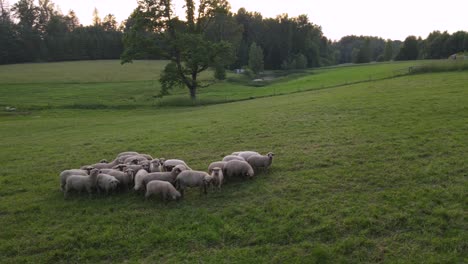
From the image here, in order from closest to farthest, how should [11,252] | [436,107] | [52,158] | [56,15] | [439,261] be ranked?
[439,261]
[11,252]
[52,158]
[436,107]
[56,15]

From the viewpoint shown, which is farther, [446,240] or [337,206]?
[337,206]

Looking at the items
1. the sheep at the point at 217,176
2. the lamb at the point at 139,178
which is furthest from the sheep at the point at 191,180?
the lamb at the point at 139,178

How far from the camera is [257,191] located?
10.8 meters

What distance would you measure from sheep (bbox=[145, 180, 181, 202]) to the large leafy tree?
116ft

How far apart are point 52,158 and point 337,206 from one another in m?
14.0

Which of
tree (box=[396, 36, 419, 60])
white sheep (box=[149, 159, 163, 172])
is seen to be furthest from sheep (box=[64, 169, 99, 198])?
tree (box=[396, 36, 419, 60])

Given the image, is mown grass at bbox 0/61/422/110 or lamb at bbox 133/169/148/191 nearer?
lamb at bbox 133/169/148/191

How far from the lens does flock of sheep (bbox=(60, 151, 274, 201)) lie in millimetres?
10507

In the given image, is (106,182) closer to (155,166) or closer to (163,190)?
(155,166)

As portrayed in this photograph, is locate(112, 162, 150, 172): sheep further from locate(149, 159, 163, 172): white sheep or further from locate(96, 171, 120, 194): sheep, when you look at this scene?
locate(96, 171, 120, 194): sheep

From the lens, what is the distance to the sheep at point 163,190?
33.5 ft

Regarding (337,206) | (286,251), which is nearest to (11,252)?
(286,251)

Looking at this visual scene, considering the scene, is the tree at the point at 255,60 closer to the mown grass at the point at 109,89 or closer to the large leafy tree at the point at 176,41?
the mown grass at the point at 109,89

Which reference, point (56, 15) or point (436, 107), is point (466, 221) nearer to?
point (436, 107)
